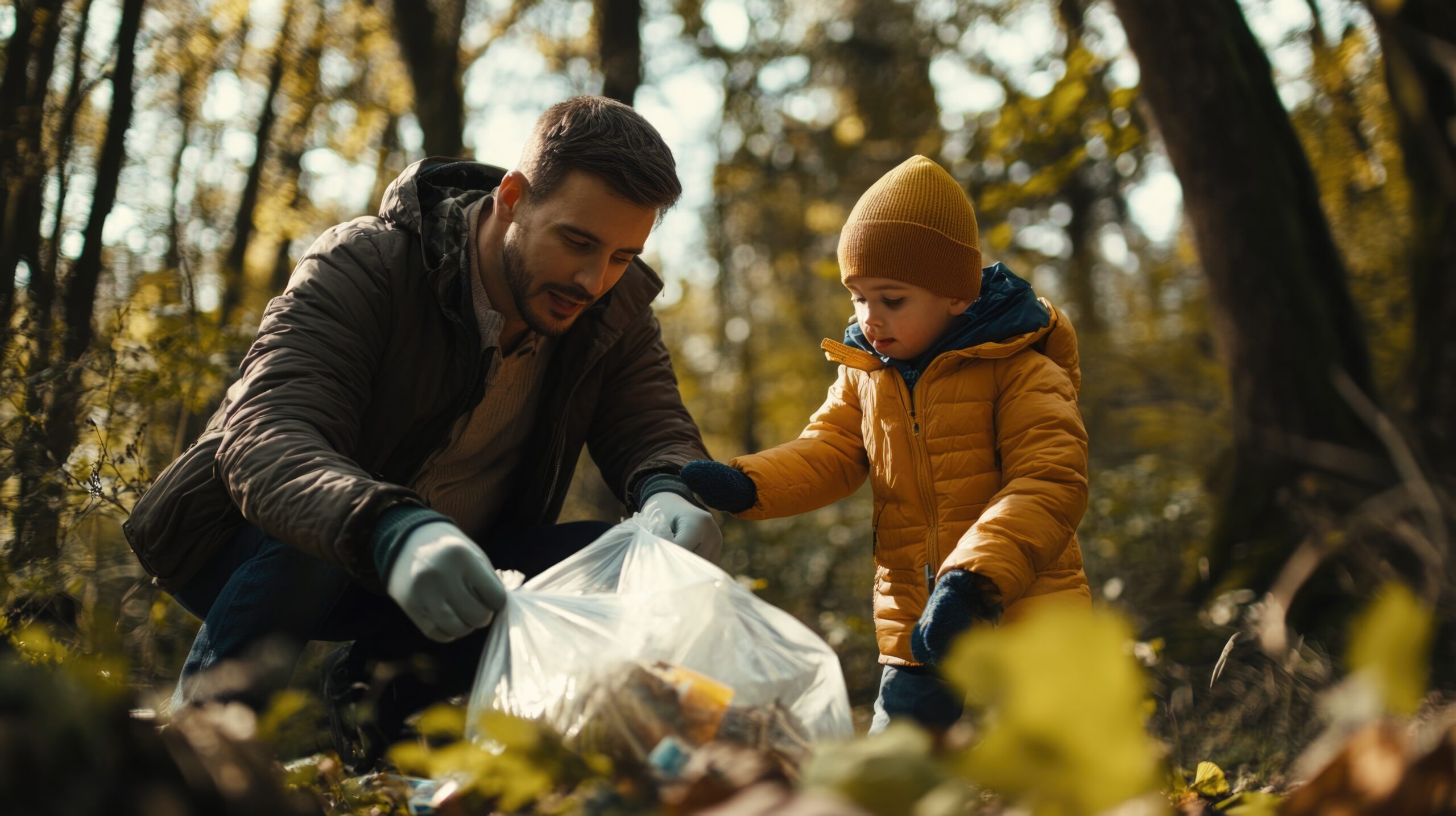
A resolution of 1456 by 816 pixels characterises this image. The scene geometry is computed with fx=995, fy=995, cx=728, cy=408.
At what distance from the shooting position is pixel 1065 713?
0.66 metres

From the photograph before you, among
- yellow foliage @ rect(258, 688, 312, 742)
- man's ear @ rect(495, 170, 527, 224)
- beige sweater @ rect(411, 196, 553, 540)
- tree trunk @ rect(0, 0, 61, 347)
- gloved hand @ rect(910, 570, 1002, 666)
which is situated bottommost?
gloved hand @ rect(910, 570, 1002, 666)

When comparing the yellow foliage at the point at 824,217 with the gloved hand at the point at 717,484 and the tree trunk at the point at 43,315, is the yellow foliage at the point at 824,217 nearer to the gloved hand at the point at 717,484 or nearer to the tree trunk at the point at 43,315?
the tree trunk at the point at 43,315

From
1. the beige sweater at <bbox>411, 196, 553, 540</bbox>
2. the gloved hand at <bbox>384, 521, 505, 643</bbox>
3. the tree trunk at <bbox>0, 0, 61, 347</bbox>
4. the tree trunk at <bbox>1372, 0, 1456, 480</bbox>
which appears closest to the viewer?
the gloved hand at <bbox>384, 521, 505, 643</bbox>

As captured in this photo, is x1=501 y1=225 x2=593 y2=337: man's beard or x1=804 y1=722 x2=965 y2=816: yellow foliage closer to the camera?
x1=804 y1=722 x2=965 y2=816: yellow foliage

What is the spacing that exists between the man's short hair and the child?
461 millimetres

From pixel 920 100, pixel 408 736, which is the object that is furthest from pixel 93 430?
pixel 920 100

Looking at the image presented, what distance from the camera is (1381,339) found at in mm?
5480

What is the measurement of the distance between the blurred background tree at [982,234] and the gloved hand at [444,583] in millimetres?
388

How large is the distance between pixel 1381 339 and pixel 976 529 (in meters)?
4.82

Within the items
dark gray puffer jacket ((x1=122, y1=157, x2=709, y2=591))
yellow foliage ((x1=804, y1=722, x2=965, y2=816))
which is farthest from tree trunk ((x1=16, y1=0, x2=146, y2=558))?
yellow foliage ((x1=804, y1=722, x2=965, y2=816))

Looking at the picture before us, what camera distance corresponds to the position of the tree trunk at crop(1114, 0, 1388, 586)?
3859 millimetres

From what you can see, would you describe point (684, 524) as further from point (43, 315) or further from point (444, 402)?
point (43, 315)

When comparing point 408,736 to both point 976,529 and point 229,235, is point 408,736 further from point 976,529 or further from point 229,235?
point 229,235

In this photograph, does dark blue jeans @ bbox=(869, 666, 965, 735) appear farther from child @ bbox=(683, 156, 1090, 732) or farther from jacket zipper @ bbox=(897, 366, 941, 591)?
jacket zipper @ bbox=(897, 366, 941, 591)
